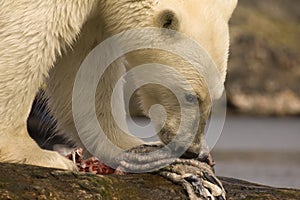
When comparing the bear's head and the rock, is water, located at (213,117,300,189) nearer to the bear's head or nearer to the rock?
the bear's head

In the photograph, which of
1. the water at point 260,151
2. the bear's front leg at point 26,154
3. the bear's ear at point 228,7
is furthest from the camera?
the water at point 260,151

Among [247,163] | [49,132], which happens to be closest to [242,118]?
[247,163]

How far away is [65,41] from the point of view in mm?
6590

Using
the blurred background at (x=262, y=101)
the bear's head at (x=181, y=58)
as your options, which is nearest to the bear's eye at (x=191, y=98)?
the bear's head at (x=181, y=58)

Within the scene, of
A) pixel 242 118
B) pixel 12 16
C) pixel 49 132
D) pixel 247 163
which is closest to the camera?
pixel 12 16

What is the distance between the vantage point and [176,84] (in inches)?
262

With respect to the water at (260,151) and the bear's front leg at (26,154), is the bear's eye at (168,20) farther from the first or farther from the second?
the water at (260,151)

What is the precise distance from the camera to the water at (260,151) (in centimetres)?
1566

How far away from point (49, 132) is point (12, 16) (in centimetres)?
186

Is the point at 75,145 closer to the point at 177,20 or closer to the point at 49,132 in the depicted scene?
the point at 49,132

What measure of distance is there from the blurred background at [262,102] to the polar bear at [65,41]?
23.1ft

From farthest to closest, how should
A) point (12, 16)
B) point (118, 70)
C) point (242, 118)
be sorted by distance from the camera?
point (242, 118), point (118, 70), point (12, 16)

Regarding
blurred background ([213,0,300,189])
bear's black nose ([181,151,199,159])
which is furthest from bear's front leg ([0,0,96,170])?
blurred background ([213,0,300,189])

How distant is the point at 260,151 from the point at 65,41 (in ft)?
51.2
